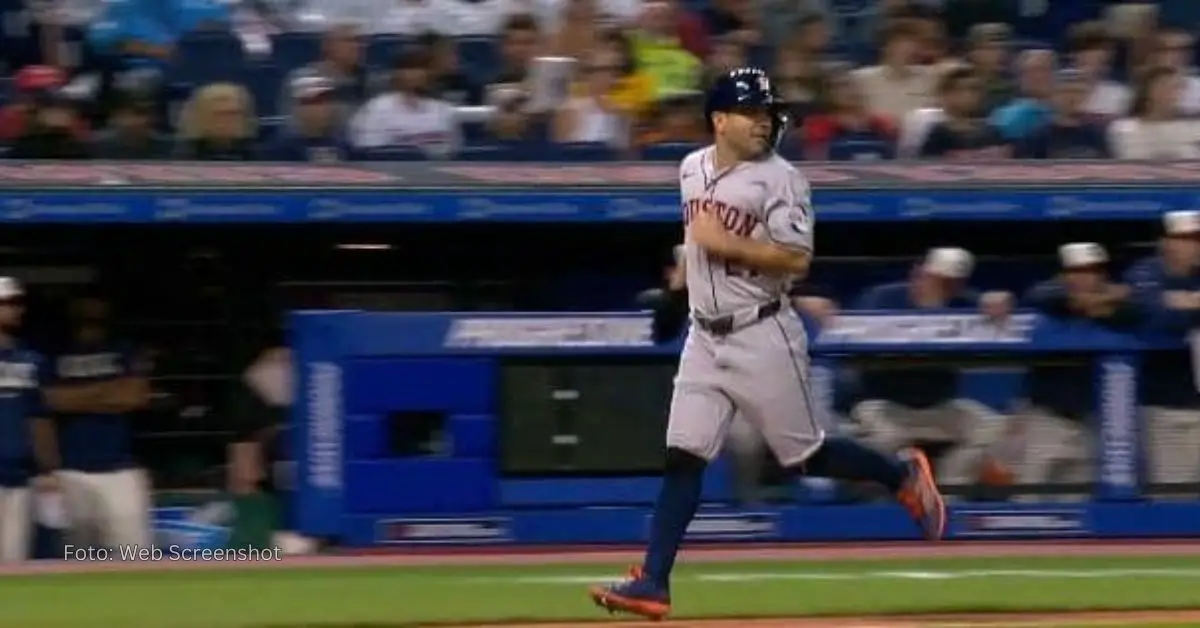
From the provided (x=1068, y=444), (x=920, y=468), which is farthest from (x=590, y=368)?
(x=920, y=468)

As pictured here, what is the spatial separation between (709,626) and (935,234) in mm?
5731

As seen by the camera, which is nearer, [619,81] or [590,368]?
[590,368]

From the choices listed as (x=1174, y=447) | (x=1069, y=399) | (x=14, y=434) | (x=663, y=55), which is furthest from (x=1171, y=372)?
(x=14, y=434)

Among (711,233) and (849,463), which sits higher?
(711,233)

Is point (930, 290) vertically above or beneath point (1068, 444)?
above

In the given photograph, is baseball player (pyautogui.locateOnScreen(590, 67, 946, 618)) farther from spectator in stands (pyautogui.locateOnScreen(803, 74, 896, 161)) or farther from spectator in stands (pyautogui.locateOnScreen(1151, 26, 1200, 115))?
spectator in stands (pyautogui.locateOnScreen(1151, 26, 1200, 115))

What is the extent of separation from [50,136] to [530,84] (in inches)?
93.6

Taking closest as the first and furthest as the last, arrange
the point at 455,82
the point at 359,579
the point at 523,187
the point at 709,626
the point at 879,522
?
the point at 709,626 → the point at 359,579 → the point at 879,522 → the point at 523,187 → the point at 455,82

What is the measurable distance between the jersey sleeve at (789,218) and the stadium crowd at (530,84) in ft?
17.6

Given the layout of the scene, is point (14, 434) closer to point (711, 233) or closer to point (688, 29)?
point (711, 233)

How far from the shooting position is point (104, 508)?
32.2 ft

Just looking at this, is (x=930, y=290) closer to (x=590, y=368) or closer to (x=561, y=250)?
(x=590, y=368)

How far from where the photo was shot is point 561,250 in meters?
12.0

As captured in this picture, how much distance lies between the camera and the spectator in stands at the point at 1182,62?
40.7ft
